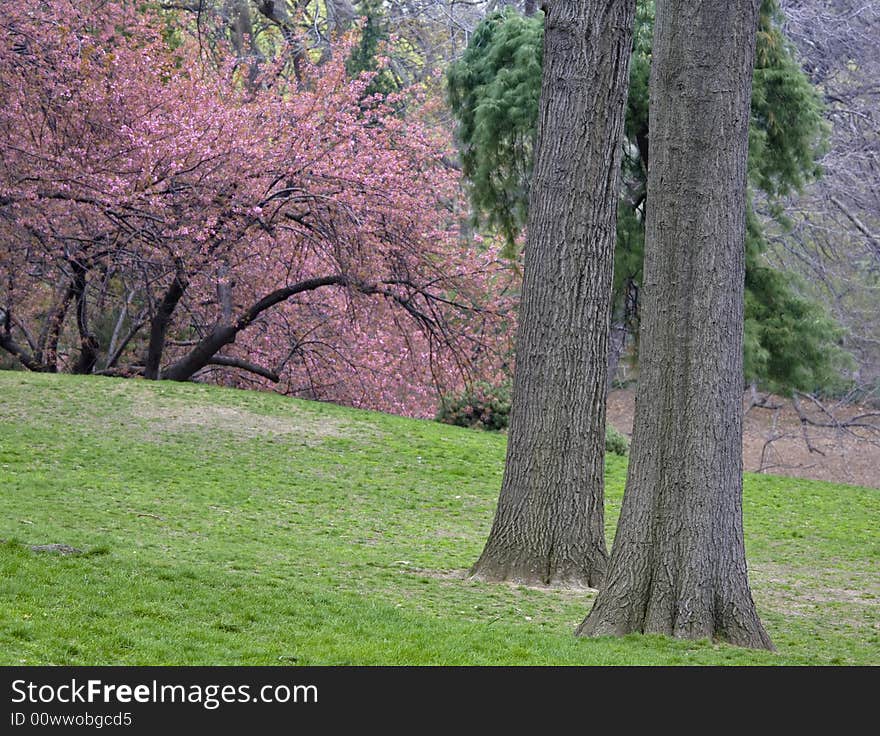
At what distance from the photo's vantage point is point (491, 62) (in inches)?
617

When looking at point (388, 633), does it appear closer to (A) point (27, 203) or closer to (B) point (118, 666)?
(B) point (118, 666)

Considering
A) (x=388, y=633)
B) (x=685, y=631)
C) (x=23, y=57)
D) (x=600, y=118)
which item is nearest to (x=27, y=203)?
(x=23, y=57)

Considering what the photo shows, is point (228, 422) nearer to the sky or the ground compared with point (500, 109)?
nearer to the ground

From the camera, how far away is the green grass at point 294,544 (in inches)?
223

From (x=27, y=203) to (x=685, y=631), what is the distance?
10307mm

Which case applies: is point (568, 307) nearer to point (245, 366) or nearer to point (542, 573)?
point (542, 573)

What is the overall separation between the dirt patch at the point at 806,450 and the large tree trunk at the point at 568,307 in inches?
621

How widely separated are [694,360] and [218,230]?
10928mm

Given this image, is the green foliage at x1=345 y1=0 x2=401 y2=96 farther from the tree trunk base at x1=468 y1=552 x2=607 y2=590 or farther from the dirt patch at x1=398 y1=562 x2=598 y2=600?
the tree trunk base at x1=468 y1=552 x2=607 y2=590

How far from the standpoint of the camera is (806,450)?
28.6 meters

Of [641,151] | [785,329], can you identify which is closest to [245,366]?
[641,151]

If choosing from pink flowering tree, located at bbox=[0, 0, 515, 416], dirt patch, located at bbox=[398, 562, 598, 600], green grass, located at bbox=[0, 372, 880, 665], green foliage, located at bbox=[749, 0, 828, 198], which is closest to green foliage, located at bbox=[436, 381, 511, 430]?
pink flowering tree, located at bbox=[0, 0, 515, 416]

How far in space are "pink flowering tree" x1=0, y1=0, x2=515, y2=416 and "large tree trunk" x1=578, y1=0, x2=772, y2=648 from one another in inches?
269

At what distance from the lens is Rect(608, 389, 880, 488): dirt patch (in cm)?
2595
